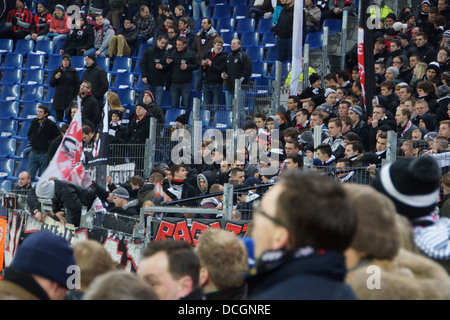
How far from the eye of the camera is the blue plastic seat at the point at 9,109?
1781 centimetres

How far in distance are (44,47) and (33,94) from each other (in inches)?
71.4

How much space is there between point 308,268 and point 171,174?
359 inches

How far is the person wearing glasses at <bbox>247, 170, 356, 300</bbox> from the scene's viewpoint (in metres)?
2.55

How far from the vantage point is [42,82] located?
18.6 meters

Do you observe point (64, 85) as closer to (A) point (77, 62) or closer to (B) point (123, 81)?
(B) point (123, 81)

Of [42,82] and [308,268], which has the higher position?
[42,82]

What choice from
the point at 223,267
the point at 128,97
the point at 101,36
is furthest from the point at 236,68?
the point at 223,267

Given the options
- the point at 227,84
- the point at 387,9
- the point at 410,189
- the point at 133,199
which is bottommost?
the point at 133,199

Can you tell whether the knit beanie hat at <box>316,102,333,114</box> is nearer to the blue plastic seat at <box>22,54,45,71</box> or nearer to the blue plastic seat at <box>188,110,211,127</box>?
the blue plastic seat at <box>188,110,211,127</box>

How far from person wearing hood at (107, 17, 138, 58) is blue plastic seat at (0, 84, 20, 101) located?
85.9 inches

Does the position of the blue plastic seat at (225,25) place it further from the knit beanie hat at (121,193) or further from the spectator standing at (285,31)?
the knit beanie hat at (121,193)
